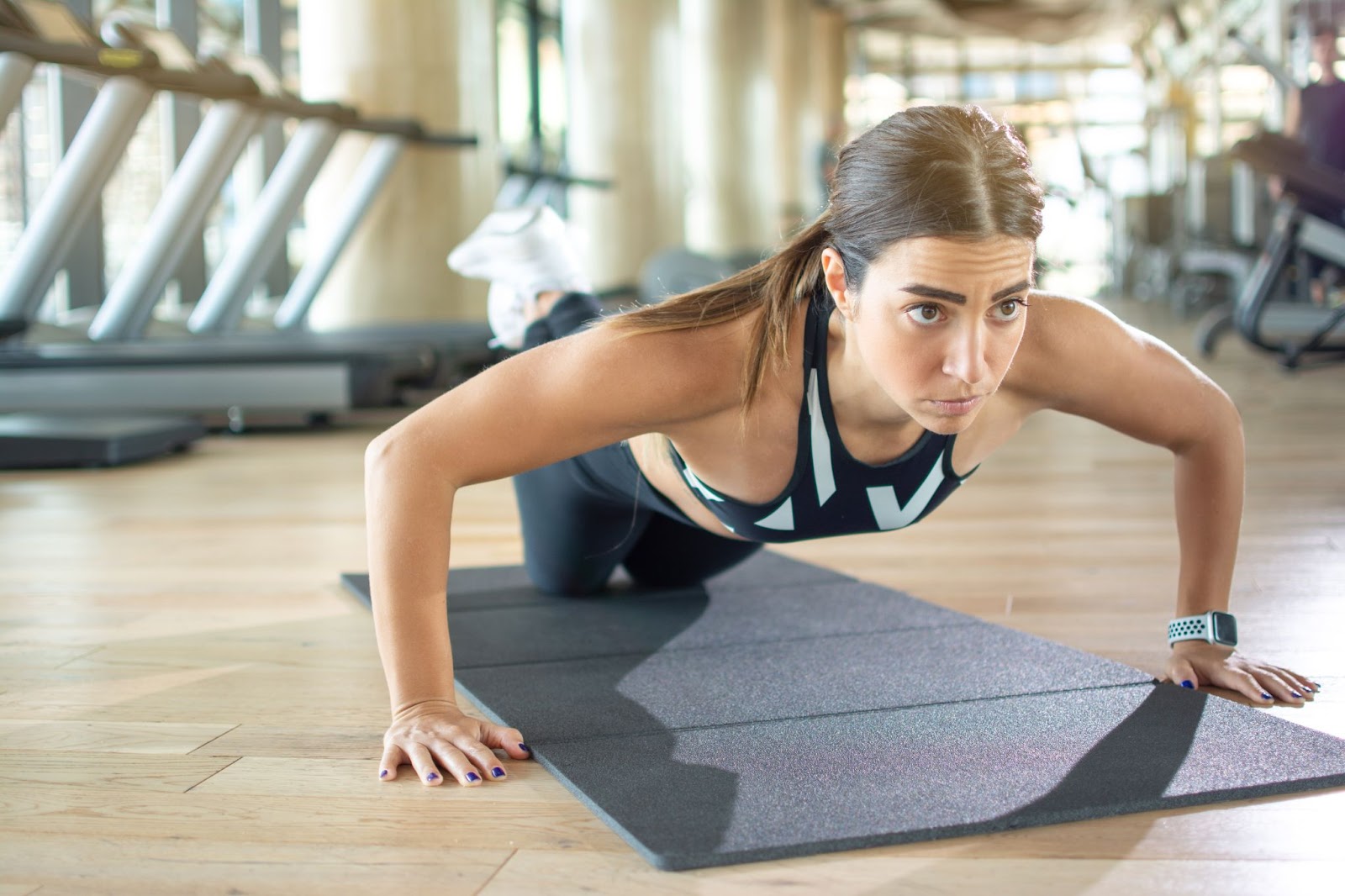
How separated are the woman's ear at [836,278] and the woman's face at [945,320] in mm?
50

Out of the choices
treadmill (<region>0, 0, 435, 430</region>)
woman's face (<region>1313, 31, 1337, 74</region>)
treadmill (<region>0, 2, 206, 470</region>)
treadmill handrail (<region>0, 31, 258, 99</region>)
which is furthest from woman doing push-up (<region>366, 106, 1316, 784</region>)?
woman's face (<region>1313, 31, 1337, 74</region>)

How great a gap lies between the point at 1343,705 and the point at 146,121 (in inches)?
252

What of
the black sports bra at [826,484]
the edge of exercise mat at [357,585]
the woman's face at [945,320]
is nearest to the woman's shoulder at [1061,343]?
the black sports bra at [826,484]

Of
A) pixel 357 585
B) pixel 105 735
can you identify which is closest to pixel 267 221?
pixel 357 585

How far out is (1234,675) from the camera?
1613mm

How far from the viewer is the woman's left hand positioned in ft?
5.16

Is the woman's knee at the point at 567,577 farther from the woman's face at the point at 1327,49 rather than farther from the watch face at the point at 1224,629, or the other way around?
the woman's face at the point at 1327,49

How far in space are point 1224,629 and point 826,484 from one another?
1.76 feet

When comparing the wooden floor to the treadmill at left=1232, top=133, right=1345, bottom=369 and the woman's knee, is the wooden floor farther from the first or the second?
the treadmill at left=1232, top=133, right=1345, bottom=369

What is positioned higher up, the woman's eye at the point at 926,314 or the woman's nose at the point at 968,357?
the woman's eye at the point at 926,314

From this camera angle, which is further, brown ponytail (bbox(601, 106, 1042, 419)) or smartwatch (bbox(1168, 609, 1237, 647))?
smartwatch (bbox(1168, 609, 1237, 647))

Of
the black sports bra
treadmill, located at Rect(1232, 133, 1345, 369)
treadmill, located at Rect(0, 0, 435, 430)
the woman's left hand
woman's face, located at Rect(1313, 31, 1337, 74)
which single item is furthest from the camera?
woman's face, located at Rect(1313, 31, 1337, 74)

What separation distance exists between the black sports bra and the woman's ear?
4.2 inches

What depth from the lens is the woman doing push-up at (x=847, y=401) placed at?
1242 millimetres
